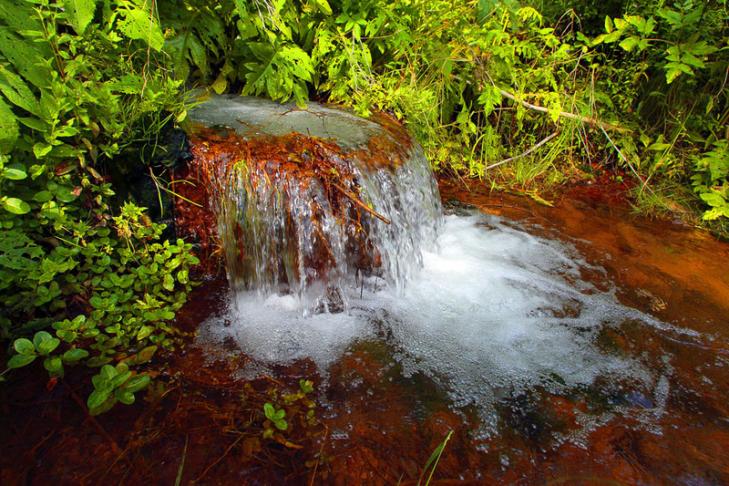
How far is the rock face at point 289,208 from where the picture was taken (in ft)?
7.50

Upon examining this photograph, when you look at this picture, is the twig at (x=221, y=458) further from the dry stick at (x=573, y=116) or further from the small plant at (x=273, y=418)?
the dry stick at (x=573, y=116)

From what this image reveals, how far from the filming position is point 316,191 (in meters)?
2.34

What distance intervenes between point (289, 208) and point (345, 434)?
127 cm

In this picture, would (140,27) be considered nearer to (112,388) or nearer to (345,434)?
(112,388)

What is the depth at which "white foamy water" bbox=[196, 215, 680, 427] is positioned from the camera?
1.93 meters

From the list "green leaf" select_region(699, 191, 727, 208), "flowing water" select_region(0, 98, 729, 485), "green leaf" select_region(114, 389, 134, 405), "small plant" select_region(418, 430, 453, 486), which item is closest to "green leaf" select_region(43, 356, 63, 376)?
"flowing water" select_region(0, 98, 729, 485)

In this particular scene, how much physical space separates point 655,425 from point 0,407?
2654 mm

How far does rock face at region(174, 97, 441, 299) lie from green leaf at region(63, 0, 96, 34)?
792 mm

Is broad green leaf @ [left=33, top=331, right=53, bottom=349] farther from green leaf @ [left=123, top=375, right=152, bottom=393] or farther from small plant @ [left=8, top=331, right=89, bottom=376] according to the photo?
green leaf @ [left=123, top=375, right=152, bottom=393]

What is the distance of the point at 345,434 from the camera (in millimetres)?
1552

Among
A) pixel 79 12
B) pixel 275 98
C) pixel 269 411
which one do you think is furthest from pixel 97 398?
pixel 275 98

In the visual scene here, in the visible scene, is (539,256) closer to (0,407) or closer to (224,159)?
(224,159)

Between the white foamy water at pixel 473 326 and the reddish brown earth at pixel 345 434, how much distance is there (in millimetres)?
100

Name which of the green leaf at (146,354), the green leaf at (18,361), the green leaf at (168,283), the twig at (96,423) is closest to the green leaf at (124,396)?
the twig at (96,423)
